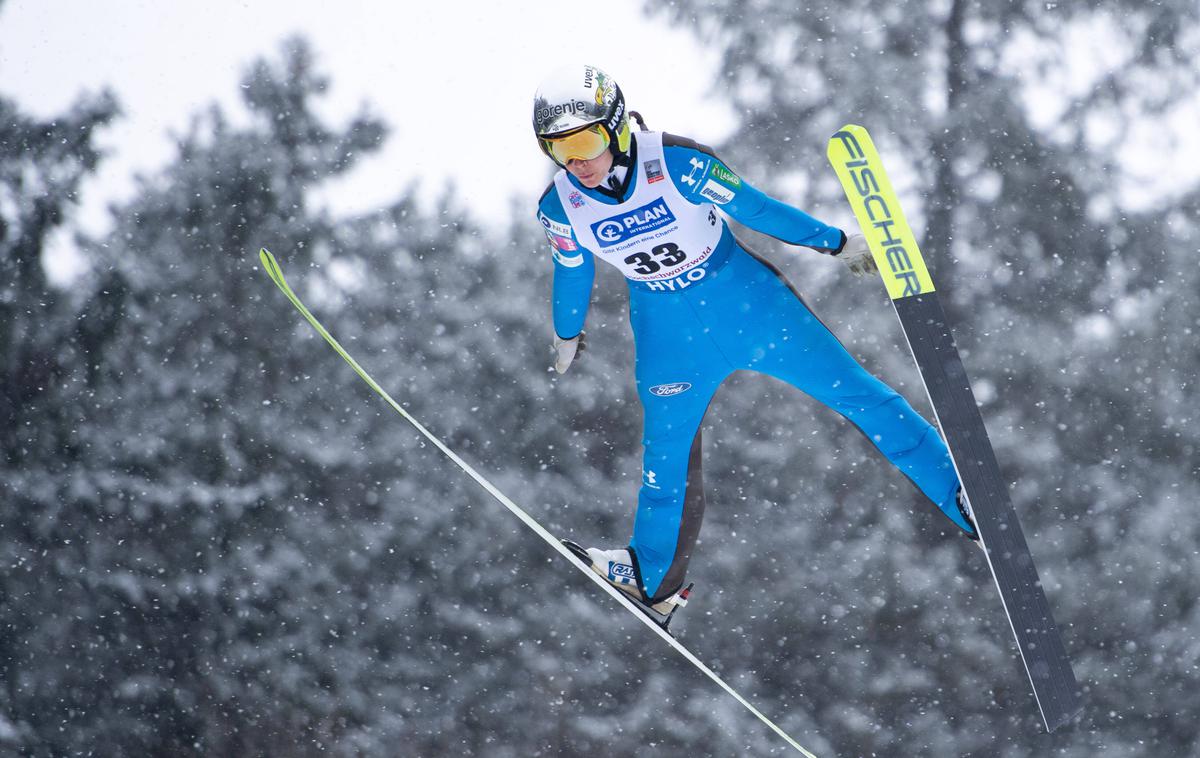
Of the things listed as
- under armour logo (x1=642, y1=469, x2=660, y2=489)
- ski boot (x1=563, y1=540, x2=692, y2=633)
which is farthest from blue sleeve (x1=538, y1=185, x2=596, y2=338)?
ski boot (x1=563, y1=540, x2=692, y2=633)

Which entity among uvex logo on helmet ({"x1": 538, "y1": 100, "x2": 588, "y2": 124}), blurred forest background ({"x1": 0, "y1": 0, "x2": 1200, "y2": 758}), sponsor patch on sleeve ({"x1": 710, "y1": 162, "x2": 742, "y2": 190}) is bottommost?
uvex logo on helmet ({"x1": 538, "y1": 100, "x2": 588, "y2": 124})

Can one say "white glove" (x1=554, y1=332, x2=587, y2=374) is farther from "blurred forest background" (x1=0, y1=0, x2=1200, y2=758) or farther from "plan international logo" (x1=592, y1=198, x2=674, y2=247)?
"blurred forest background" (x1=0, y1=0, x2=1200, y2=758)

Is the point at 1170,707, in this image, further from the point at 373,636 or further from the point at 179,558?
the point at 179,558

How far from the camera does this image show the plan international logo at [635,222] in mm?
2396

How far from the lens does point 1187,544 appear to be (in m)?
7.36

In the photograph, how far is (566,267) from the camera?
101 inches

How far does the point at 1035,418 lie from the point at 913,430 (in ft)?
17.3

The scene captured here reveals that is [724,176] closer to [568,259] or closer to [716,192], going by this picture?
[716,192]

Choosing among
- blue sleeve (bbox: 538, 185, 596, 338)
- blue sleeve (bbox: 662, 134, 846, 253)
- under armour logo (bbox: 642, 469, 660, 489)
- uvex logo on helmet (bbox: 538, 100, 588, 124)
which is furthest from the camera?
under armour logo (bbox: 642, 469, 660, 489)

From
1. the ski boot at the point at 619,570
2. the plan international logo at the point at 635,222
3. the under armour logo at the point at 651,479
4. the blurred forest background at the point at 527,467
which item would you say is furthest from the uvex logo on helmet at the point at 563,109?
the blurred forest background at the point at 527,467

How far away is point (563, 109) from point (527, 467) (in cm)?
530

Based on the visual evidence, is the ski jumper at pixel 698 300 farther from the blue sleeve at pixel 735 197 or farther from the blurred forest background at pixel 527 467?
the blurred forest background at pixel 527 467

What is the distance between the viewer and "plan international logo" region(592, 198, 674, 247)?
240 centimetres

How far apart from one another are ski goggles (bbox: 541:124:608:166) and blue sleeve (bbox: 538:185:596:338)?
0.60 ft
